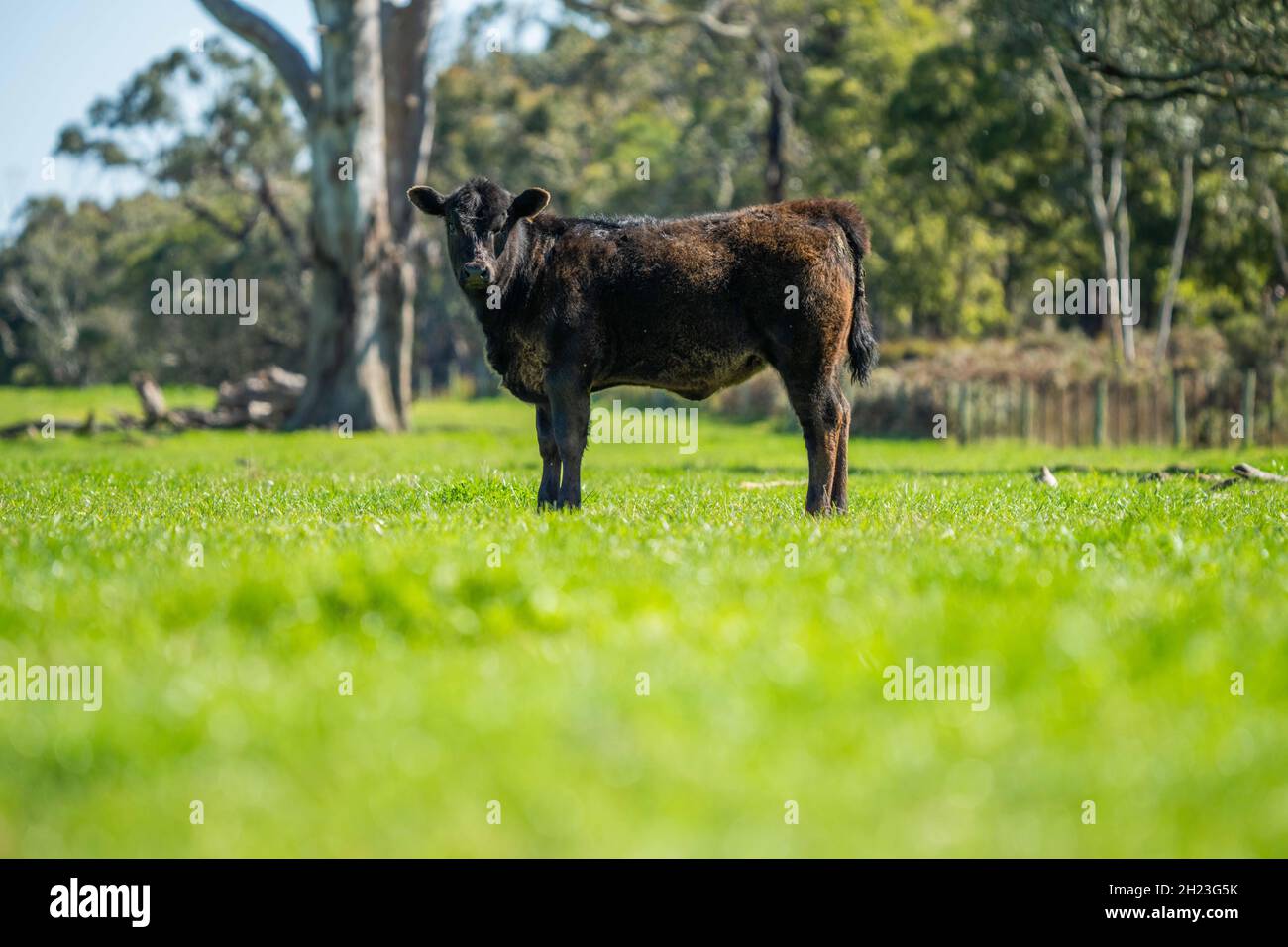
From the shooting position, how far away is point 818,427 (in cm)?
1092

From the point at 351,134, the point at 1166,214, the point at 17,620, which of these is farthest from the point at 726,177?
the point at 17,620

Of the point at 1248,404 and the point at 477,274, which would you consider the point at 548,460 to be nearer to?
the point at 477,274

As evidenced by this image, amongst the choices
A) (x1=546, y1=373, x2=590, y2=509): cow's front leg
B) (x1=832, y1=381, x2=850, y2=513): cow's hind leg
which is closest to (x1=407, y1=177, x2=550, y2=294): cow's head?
(x1=546, y1=373, x2=590, y2=509): cow's front leg

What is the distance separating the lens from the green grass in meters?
3.98

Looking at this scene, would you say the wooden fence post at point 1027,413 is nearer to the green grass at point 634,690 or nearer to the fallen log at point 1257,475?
the fallen log at point 1257,475

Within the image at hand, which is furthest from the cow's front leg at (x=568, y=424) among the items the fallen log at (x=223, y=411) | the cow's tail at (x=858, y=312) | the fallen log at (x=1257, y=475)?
the fallen log at (x=223, y=411)

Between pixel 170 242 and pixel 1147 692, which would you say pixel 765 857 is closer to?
pixel 1147 692

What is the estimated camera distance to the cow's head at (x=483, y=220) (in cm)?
1067

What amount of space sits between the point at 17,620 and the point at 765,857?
403 cm

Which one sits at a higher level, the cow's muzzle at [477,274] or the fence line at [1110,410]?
the cow's muzzle at [477,274]

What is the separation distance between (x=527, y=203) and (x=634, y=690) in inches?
272

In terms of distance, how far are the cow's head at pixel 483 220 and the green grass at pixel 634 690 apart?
2428mm

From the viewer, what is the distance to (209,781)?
4188 millimetres

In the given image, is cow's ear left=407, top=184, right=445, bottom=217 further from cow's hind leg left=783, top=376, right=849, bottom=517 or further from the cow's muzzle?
cow's hind leg left=783, top=376, right=849, bottom=517
